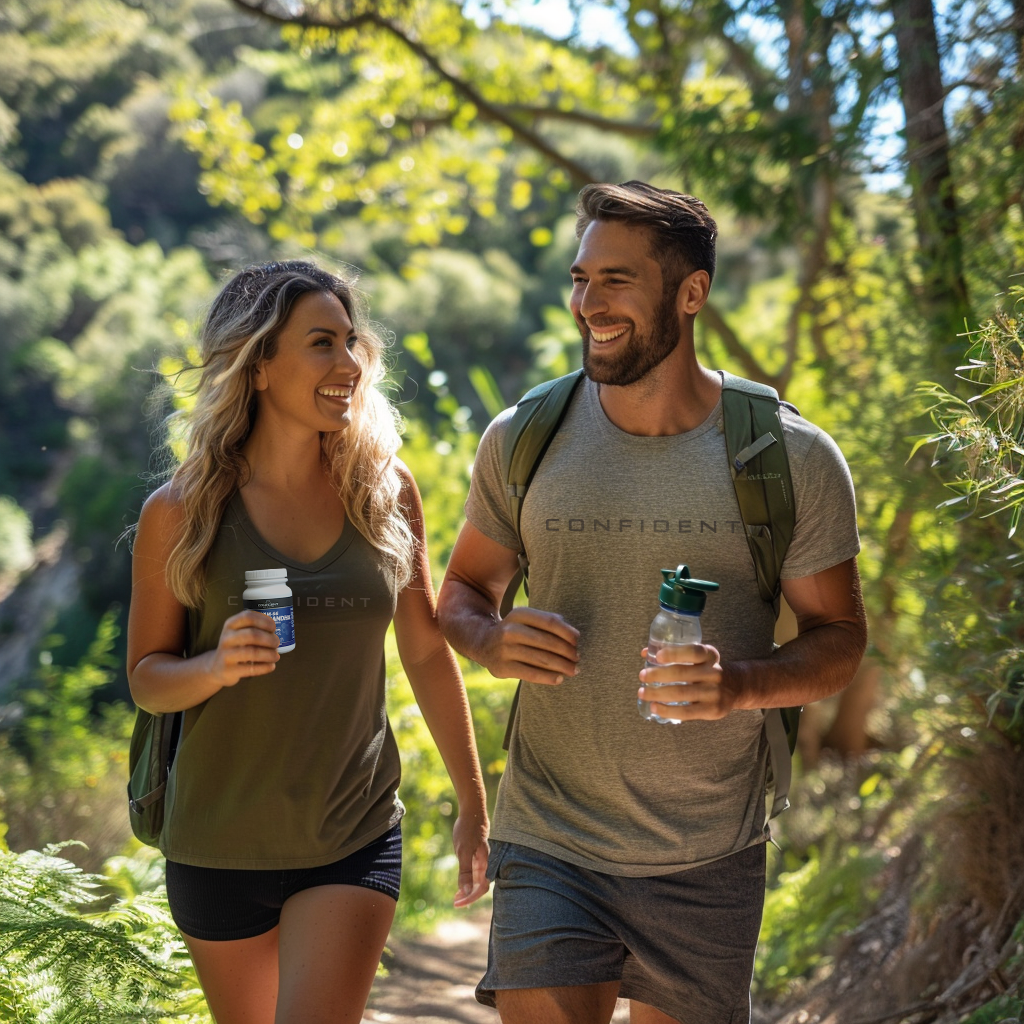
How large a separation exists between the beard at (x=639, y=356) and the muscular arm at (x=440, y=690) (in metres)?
0.63

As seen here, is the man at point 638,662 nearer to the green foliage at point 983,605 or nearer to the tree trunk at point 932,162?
the green foliage at point 983,605

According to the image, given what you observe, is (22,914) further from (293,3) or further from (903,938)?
(293,3)

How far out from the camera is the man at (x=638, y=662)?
2.36 meters

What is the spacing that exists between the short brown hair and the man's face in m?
0.02

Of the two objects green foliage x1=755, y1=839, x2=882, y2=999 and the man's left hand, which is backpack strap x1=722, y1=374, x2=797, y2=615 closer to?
the man's left hand

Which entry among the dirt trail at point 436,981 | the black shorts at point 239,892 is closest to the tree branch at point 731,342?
the dirt trail at point 436,981

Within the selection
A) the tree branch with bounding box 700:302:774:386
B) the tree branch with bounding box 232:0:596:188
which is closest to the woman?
the tree branch with bounding box 700:302:774:386

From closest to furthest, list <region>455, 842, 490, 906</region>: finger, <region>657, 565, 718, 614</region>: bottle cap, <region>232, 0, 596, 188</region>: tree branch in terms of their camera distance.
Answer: <region>657, 565, 718, 614</region>: bottle cap, <region>455, 842, 490, 906</region>: finger, <region>232, 0, 596, 188</region>: tree branch

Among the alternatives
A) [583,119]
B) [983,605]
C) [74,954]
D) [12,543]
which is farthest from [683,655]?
[12,543]

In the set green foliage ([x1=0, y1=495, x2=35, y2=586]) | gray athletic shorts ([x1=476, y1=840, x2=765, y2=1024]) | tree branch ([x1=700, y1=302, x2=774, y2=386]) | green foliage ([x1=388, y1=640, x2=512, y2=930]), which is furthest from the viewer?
green foliage ([x1=0, y1=495, x2=35, y2=586])

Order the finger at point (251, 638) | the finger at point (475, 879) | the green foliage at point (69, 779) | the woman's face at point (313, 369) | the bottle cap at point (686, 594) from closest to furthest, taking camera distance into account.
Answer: the bottle cap at point (686, 594) < the finger at point (251, 638) < the woman's face at point (313, 369) < the finger at point (475, 879) < the green foliage at point (69, 779)

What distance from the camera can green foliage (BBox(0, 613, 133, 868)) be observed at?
22.8ft

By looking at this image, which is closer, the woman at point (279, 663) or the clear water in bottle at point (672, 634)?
the clear water in bottle at point (672, 634)

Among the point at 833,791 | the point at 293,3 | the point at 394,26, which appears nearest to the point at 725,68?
the point at 394,26
